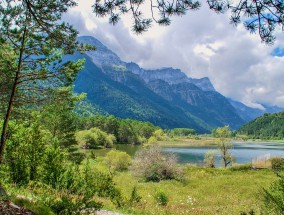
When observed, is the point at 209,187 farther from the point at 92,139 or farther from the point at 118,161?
the point at 92,139

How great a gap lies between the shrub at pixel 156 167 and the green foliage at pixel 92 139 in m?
64.2

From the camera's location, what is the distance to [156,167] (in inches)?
1551

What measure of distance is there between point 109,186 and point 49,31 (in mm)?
10909

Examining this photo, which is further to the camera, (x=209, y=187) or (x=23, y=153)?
(x=209, y=187)

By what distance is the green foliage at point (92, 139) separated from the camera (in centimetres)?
10662

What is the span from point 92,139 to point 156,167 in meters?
74.3

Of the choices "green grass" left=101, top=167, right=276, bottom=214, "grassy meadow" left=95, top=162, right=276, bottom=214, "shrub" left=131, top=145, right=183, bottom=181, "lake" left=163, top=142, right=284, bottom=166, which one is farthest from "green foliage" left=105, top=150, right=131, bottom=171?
"lake" left=163, top=142, right=284, bottom=166

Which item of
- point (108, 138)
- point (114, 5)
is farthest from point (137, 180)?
point (108, 138)

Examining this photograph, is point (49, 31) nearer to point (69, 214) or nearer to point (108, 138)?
point (69, 214)

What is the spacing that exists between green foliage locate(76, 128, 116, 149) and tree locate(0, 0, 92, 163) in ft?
287

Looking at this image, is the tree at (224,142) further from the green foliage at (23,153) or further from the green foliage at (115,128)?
the green foliage at (115,128)

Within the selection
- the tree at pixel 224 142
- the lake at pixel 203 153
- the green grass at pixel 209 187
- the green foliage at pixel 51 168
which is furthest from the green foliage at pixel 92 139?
the green foliage at pixel 51 168

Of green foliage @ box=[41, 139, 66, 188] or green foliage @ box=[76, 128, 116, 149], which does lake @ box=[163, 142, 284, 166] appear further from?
green foliage @ box=[41, 139, 66, 188]

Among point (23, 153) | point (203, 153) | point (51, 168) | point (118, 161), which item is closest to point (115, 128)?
point (203, 153)
